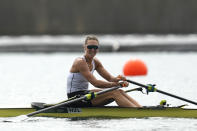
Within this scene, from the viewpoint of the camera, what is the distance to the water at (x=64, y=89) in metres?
13.0

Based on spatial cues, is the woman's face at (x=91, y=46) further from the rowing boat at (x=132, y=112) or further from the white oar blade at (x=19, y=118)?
the white oar blade at (x=19, y=118)

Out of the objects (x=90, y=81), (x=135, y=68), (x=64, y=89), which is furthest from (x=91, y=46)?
(x=135, y=68)

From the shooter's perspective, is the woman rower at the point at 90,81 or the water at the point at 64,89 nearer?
the water at the point at 64,89

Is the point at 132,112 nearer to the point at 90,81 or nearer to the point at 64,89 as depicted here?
the point at 90,81

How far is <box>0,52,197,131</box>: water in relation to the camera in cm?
1297

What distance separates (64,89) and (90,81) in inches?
269

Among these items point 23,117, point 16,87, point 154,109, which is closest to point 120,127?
point 154,109

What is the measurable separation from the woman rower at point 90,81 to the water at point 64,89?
442 mm

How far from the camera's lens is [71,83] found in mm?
13891

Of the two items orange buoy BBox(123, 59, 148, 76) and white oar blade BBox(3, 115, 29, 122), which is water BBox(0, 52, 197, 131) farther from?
orange buoy BBox(123, 59, 148, 76)

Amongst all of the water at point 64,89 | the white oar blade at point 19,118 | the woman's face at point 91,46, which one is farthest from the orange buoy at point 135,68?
the white oar blade at point 19,118
